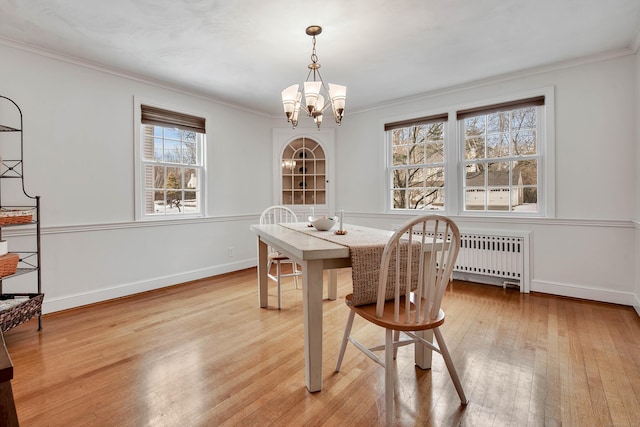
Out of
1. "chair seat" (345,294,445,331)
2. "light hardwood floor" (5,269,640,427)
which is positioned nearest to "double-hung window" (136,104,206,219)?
"light hardwood floor" (5,269,640,427)

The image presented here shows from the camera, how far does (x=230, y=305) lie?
3053mm

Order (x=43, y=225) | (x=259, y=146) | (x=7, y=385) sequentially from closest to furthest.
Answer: (x=7, y=385)
(x=43, y=225)
(x=259, y=146)

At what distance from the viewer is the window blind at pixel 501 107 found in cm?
336

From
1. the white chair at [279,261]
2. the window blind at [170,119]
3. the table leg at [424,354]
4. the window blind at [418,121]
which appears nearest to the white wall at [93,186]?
the window blind at [170,119]

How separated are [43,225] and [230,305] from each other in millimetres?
1790

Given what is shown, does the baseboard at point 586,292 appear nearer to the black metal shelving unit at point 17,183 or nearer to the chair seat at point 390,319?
the chair seat at point 390,319

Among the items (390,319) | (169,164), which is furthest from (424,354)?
(169,164)

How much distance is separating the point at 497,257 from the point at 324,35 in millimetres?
2938

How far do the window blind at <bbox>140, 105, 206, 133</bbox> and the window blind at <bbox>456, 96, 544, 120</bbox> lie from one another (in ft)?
10.5

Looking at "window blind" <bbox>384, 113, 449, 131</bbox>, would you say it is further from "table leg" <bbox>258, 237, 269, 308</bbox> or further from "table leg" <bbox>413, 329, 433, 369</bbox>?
"table leg" <bbox>413, 329, 433, 369</bbox>

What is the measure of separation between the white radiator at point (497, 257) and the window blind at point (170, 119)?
11.4 ft

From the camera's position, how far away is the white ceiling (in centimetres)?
222

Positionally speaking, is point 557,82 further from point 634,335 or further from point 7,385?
point 7,385

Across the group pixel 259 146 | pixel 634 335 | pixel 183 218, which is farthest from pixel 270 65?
pixel 634 335
